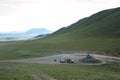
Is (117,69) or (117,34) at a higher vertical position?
(117,34)

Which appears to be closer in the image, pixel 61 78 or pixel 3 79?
pixel 3 79

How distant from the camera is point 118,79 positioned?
4675 cm

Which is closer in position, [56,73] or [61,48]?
[56,73]

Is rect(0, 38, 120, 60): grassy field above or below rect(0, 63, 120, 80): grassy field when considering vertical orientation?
above

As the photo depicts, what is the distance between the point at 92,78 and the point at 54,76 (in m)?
6.39

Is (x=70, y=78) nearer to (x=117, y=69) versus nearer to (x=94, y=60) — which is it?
(x=117, y=69)

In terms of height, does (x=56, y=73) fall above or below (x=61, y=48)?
below

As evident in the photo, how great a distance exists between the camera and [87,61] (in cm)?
8575

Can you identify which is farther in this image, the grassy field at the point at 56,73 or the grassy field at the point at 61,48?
the grassy field at the point at 61,48

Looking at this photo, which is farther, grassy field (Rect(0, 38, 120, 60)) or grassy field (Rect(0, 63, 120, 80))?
grassy field (Rect(0, 38, 120, 60))

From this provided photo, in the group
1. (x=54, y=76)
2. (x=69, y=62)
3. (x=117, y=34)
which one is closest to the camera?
(x=54, y=76)

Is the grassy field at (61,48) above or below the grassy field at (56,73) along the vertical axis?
above

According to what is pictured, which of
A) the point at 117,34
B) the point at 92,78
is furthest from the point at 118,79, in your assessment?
the point at 117,34

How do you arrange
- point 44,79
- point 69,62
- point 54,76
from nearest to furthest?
point 44,79 < point 54,76 < point 69,62
